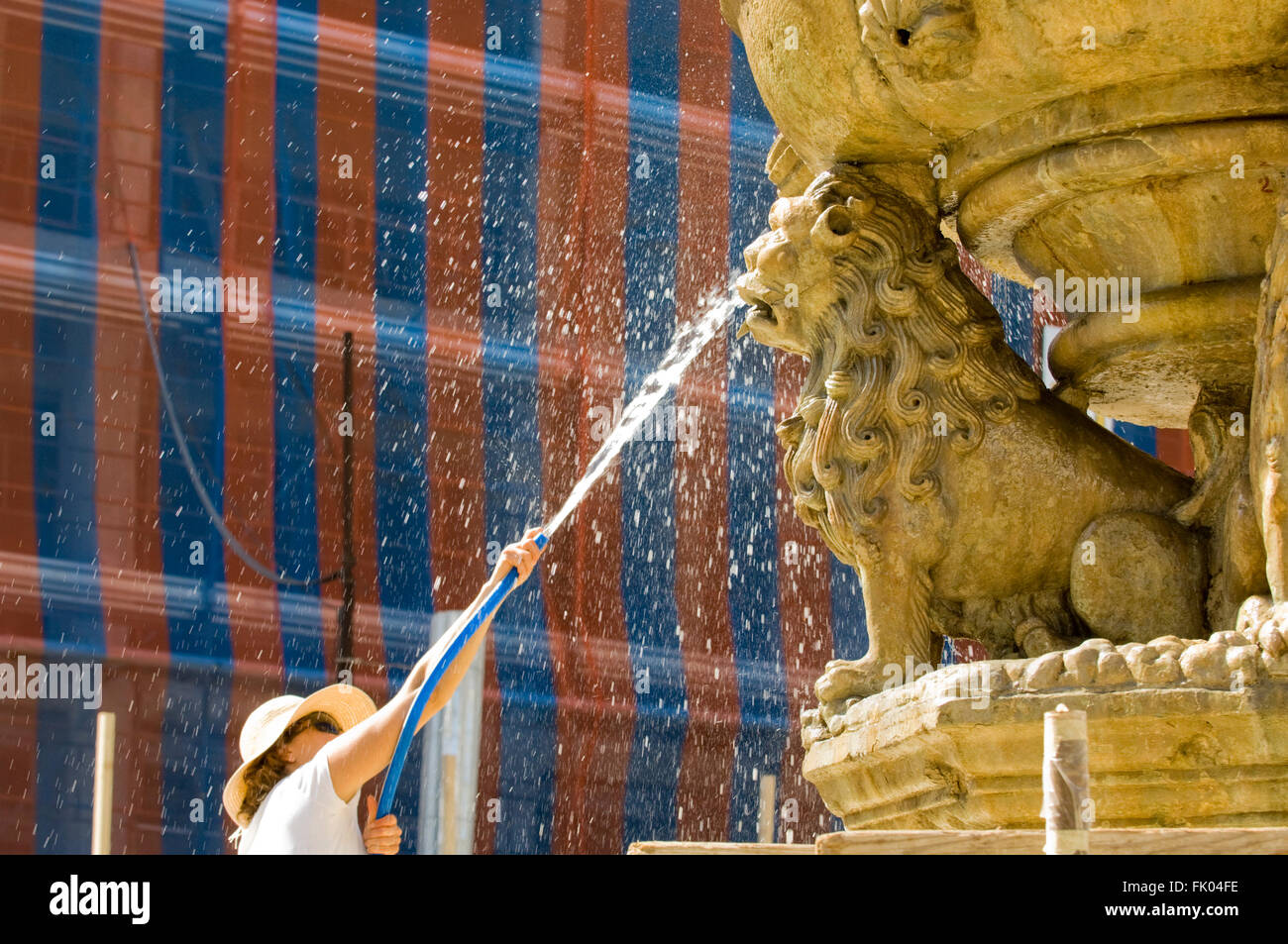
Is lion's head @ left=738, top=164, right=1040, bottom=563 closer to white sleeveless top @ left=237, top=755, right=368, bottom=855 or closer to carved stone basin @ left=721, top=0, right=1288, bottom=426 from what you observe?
carved stone basin @ left=721, top=0, right=1288, bottom=426

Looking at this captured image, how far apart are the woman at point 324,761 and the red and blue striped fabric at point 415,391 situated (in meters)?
9.80

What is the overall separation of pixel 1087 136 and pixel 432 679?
196cm

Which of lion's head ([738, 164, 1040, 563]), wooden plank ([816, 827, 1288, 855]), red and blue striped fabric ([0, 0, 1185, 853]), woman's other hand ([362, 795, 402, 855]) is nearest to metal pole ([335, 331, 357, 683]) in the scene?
red and blue striped fabric ([0, 0, 1185, 853])

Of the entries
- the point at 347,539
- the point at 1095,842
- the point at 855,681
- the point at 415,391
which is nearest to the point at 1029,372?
the point at 855,681

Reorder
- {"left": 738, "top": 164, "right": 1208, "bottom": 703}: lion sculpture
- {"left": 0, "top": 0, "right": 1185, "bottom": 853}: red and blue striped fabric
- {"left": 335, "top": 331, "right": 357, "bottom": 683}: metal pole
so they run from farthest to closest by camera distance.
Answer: {"left": 0, "top": 0, "right": 1185, "bottom": 853}: red and blue striped fabric → {"left": 335, "top": 331, "right": 357, "bottom": 683}: metal pole → {"left": 738, "top": 164, "right": 1208, "bottom": 703}: lion sculpture

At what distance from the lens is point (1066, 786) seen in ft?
8.49

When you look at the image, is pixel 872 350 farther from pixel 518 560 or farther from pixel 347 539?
pixel 347 539

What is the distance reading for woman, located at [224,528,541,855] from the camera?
10.2 ft

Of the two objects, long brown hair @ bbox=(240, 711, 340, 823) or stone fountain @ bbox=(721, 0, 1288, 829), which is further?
stone fountain @ bbox=(721, 0, 1288, 829)

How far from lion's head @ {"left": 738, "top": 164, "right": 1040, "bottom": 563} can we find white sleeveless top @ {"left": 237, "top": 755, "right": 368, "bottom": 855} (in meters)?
1.69

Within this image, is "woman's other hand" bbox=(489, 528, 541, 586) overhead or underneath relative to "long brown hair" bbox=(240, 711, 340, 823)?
overhead

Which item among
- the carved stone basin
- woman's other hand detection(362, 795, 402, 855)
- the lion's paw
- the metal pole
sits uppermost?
the metal pole

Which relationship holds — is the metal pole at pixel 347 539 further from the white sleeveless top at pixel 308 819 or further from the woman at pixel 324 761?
the white sleeveless top at pixel 308 819
